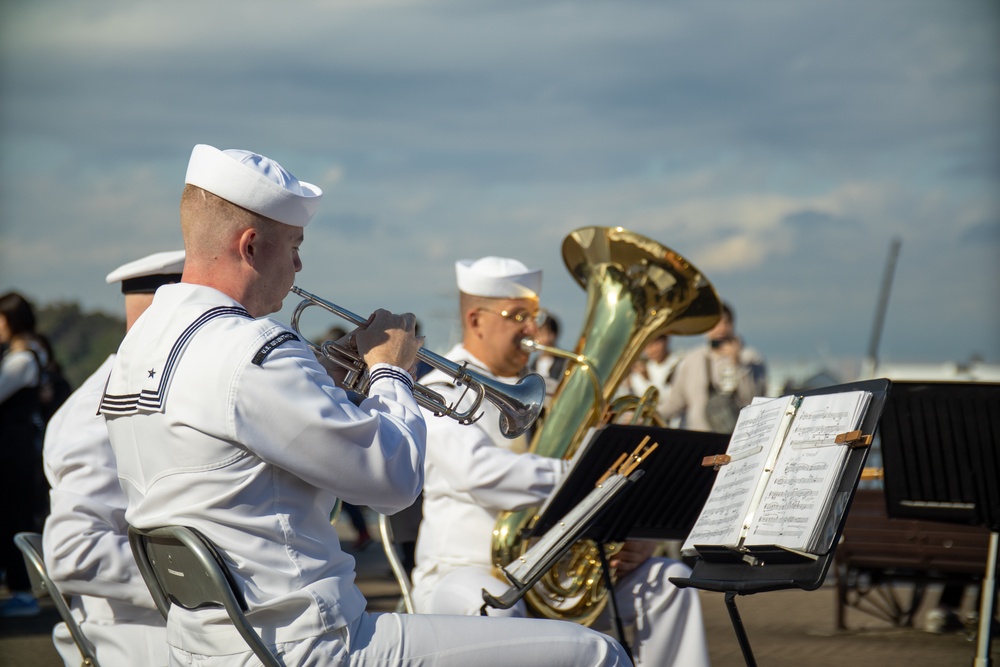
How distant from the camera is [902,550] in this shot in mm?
5918

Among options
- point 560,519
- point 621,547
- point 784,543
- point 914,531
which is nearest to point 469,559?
point 621,547

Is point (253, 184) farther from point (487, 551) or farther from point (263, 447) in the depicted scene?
point (487, 551)

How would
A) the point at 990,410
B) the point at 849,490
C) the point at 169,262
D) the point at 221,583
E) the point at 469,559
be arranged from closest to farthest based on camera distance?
the point at 221,583 < the point at 849,490 < the point at 169,262 < the point at 990,410 < the point at 469,559

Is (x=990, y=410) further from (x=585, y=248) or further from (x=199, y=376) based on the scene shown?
(x=199, y=376)

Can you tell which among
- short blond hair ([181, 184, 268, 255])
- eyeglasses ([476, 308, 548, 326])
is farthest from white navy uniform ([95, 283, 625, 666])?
eyeglasses ([476, 308, 548, 326])

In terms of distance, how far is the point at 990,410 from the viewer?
11.8 feet

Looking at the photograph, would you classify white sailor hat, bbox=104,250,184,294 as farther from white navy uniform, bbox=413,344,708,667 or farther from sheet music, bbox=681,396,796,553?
sheet music, bbox=681,396,796,553

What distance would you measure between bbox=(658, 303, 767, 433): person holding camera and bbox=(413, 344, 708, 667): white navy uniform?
12.2 feet

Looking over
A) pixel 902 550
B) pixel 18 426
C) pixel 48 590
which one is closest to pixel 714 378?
pixel 902 550

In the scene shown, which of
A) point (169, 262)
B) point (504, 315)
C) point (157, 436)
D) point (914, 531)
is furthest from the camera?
point (914, 531)

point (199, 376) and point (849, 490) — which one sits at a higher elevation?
point (199, 376)

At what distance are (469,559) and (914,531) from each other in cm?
299

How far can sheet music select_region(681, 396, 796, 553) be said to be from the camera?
257 centimetres

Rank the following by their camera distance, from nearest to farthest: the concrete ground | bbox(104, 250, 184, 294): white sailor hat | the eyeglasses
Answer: bbox(104, 250, 184, 294): white sailor hat < the eyeglasses < the concrete ground
